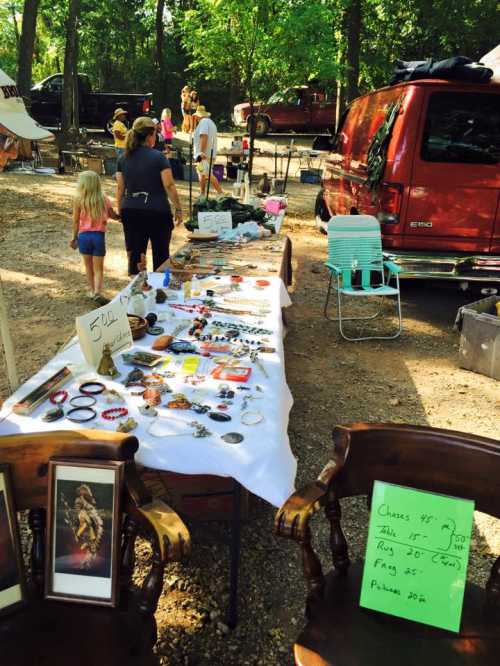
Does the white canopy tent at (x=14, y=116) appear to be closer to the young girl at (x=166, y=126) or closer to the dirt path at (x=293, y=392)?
the dirt path at (x=293, y=392)

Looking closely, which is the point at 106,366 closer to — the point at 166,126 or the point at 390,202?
the point at 390,202

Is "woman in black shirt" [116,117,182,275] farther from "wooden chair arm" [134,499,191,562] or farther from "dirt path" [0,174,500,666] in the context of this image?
"wooden chair arm" [134,499,191,562]

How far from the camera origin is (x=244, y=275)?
13.1 ft

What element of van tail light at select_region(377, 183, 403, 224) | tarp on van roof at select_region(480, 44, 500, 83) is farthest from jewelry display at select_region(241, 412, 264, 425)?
tarp on van roof at select_region(480, 44, 500, 83)

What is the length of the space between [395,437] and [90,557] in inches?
37.6

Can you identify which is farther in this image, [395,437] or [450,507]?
[395,437]

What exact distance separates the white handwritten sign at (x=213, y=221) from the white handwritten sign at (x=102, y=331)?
8.85 feet

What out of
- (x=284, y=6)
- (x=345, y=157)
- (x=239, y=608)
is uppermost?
(x=284, y=6)

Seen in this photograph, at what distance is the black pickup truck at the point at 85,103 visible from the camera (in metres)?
17.3

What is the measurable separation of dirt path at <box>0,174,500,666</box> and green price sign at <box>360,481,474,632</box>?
823mm

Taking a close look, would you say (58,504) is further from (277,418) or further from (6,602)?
(277,418)

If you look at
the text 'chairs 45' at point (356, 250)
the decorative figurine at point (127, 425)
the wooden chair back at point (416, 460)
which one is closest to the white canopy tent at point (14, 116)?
the decorative figurine at point (127, 425)

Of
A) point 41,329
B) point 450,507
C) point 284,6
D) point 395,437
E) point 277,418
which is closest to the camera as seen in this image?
point 450,507

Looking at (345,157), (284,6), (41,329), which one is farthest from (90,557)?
(284,6)
